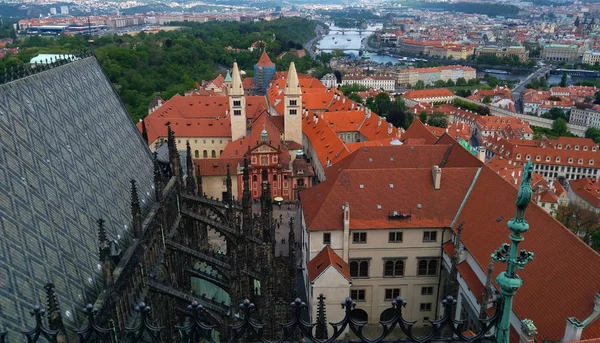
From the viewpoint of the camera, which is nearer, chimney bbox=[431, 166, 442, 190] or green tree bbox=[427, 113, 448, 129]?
chimney bbox=[431, 166, 442, 190]

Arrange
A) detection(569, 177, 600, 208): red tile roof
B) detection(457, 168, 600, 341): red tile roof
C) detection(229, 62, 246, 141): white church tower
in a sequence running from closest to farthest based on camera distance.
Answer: detection(457, 168, 600, 341): red tile roof
detection(569, 177, 600, 208): red tile roof
detection(229, 62, 246, 141): white church tower

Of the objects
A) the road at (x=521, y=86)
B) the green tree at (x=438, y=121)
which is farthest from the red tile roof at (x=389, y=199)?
the road at (x=521, y=86)

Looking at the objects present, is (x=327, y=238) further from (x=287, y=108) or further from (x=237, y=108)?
(x=237, y=108)

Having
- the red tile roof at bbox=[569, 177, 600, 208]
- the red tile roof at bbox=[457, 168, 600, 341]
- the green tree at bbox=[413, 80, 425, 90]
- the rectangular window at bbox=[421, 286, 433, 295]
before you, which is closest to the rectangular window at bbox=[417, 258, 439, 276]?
the rectangular window at bbox=[421, 286, 433, 295]

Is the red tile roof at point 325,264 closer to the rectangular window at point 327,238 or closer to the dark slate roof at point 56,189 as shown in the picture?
the rectangular window at point 327,238

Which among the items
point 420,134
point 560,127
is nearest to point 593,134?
point 560,127

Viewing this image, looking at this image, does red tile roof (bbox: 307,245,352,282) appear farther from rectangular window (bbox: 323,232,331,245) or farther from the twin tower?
the twin tower
